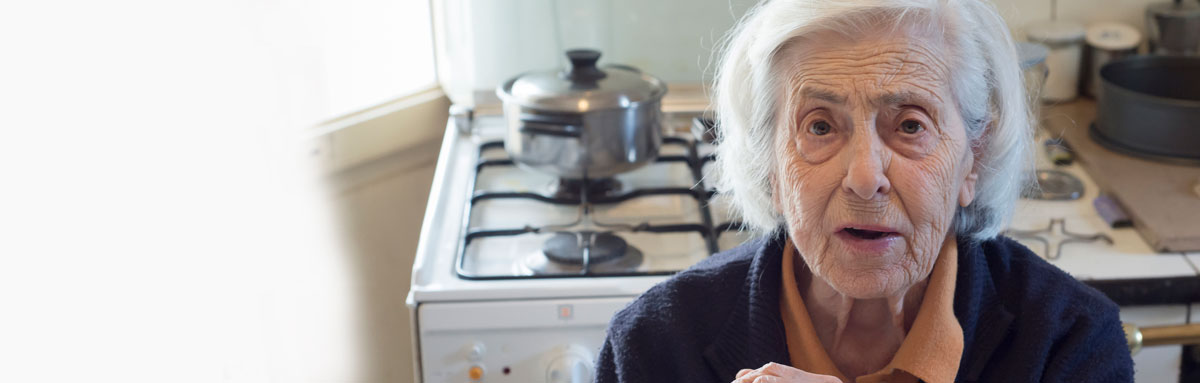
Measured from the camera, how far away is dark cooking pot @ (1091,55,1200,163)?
1.73 m

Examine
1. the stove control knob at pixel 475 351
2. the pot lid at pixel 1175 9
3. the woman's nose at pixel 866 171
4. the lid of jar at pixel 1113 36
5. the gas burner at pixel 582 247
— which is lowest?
the stove control knob at pixel 475 351

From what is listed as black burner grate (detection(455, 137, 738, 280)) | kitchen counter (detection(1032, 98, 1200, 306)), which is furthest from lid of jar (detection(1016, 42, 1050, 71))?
black burner grate (detection(455, 137, 738, 280))

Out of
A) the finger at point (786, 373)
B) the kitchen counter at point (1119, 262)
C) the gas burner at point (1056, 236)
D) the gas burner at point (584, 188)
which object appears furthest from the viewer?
the gas burner at point (584, 188)

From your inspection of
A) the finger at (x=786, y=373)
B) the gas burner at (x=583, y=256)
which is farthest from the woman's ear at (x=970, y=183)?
the gas burner at (x=583, y=256)

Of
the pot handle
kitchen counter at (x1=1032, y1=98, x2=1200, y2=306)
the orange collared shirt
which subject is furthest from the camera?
the pot handle

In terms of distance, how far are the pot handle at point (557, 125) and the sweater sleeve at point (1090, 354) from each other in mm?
812

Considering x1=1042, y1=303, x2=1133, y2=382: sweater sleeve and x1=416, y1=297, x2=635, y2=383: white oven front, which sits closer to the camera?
x1=1042, y1=303, x2=1133, y2=382: sweater sleeve

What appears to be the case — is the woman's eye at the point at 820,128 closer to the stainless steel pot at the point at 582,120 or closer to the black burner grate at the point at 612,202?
the black burner grate at the point at 612,202

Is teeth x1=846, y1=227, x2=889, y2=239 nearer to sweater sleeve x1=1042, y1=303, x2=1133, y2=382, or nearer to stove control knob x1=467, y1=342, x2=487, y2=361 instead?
sweater sleeve x1=1042, y1=303, x2=1133, y2=382

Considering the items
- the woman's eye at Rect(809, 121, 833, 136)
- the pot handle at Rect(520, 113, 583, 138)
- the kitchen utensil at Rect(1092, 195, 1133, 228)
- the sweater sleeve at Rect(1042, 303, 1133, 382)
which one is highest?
the woman's eye at Rect(809, 121, 833, 136)

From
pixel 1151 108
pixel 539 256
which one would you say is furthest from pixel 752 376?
pixel 1151 108

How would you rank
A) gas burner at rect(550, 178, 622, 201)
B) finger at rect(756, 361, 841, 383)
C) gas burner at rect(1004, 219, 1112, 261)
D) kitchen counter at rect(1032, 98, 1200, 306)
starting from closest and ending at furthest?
1. finger at rect(756, 361, 841, 383)
2. kitchen counter at rect(1032, 98, 1200, 306)
3. gas burner at rect(1004, 219, 1112, 261)
4. gas burner at rect(550, 178, 622, 201)

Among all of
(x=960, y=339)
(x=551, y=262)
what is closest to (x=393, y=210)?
(x=551, y=262)

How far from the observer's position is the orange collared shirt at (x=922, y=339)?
1.04 metres
